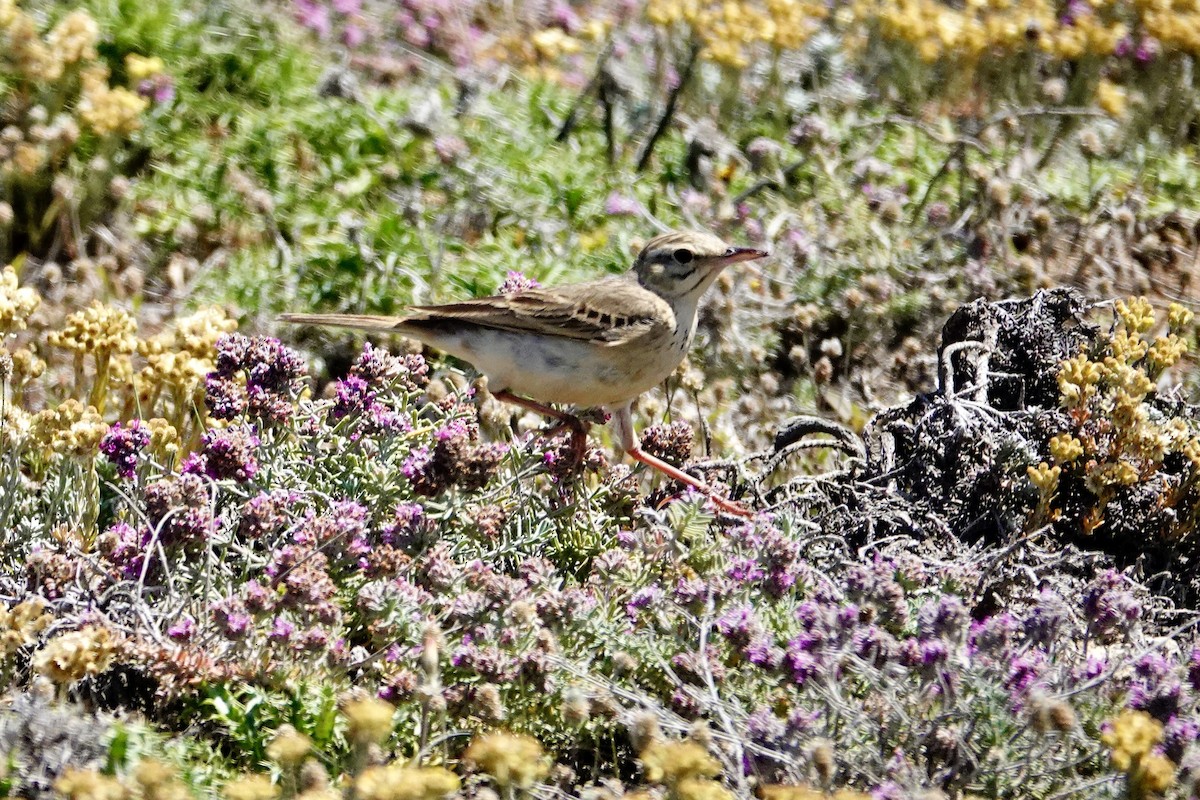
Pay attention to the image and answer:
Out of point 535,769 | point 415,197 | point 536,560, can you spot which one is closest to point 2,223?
point 415,197

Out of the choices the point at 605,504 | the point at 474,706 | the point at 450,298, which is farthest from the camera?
the point at 450,298

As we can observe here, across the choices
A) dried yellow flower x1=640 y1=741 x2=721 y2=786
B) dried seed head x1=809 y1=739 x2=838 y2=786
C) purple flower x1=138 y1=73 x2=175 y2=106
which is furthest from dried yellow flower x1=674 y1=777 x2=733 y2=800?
purple flower x1=138 y1=73 x2=175 y2=106

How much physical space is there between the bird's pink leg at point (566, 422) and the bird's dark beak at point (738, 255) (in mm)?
870

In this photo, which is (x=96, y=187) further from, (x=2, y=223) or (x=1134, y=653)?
(x=1134, y=653)

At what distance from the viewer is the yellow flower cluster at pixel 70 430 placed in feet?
14.1

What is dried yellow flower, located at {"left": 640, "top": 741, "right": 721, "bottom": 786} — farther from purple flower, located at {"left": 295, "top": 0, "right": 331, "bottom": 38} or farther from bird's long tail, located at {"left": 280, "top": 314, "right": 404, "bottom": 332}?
purple flower, located at {"left": 295, "top": 0, "right": 331, "bottom": 38}

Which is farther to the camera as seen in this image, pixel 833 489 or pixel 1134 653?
pixel 833 489

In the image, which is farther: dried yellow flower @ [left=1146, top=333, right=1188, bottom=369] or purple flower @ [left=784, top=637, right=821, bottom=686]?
dried yellow flower @ [left=1146, top=333, right=1188, bottom=369]

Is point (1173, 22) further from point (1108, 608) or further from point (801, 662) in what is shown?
point (801, 662)

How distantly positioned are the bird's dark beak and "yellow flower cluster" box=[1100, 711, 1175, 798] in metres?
2.82

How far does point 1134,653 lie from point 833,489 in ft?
4.63

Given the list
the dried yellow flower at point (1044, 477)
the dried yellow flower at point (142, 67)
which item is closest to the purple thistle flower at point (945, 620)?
the dried yellow flower at point (1044, 477)

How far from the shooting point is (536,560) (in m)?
→ 3.96

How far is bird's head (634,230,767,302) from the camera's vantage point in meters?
5.67
